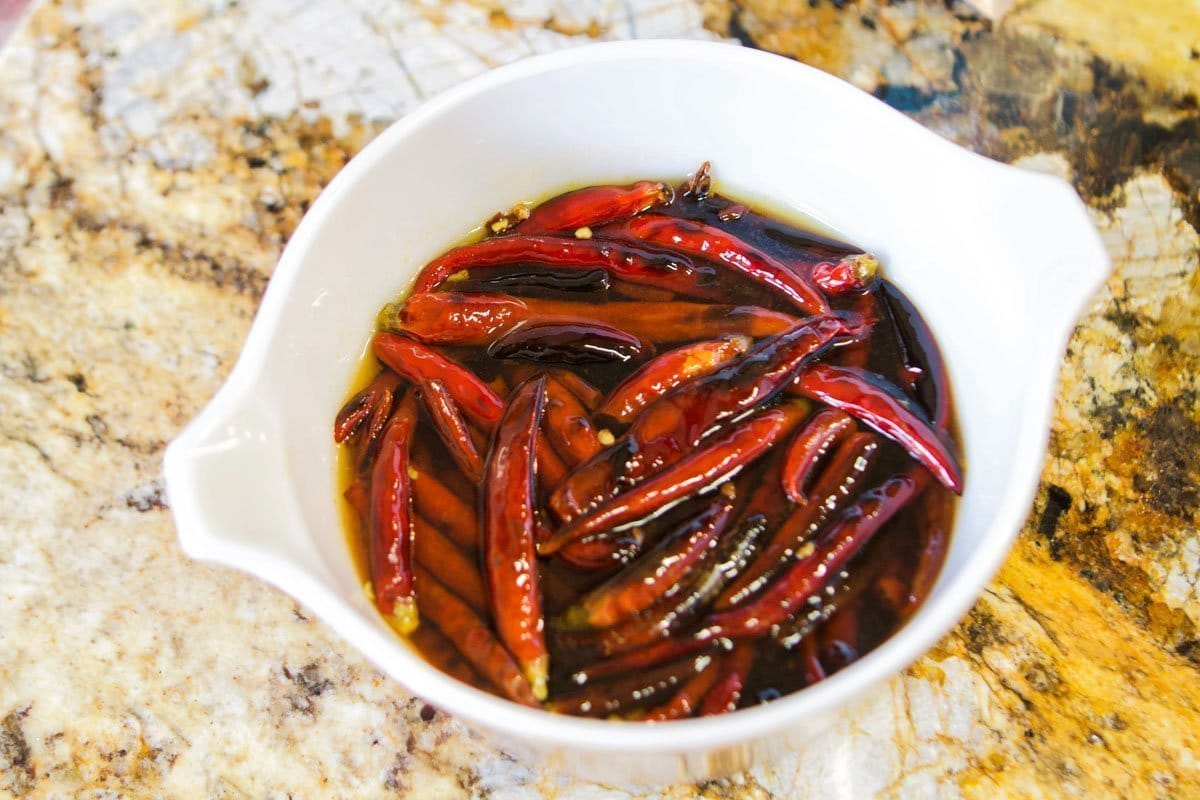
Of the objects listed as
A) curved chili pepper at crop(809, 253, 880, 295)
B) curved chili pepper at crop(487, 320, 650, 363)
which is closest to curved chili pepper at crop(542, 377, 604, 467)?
curved chili pepper at crop(487, 320, 650, 363)

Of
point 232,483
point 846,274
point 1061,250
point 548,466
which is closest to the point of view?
point 232,483

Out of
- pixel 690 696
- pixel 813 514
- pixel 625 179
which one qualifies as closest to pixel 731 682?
pixel 690 696

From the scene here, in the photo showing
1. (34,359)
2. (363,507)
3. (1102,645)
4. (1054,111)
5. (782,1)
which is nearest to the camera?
(363,507)

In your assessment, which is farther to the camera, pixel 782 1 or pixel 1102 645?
pixel 782 1

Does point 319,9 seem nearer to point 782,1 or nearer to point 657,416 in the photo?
point 782,1

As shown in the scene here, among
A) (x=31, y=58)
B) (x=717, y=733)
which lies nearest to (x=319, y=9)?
(x=31, y=58)

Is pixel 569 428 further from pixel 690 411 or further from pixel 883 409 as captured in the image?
pixel 883 409

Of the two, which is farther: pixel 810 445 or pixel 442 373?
pixel 442 373
